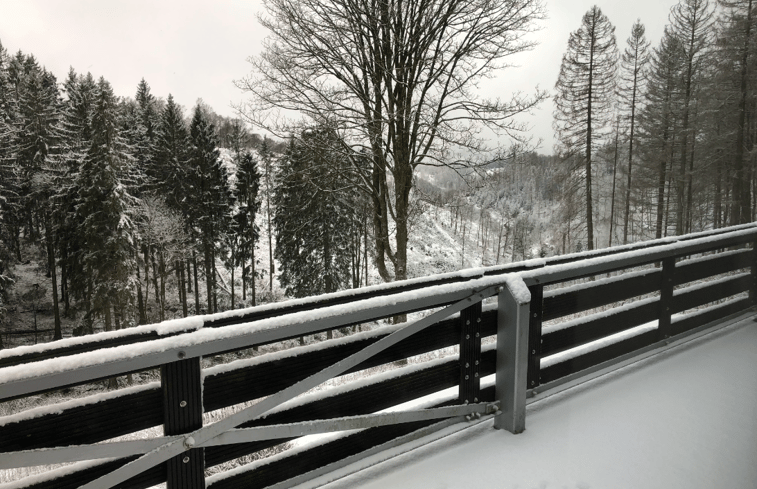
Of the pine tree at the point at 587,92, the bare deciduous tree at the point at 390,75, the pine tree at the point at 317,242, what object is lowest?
the pine tree at the point at 317,242

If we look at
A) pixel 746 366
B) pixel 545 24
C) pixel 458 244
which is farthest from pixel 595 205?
pixel 458 244

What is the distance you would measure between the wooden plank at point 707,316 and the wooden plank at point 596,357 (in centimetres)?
48

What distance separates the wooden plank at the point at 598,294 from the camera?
316 centimetres

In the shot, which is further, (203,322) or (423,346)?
(423,346)

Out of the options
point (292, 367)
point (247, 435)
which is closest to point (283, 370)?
point (292, 367)

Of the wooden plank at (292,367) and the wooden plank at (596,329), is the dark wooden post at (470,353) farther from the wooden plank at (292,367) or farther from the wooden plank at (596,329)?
the wooden plank at (596,329)

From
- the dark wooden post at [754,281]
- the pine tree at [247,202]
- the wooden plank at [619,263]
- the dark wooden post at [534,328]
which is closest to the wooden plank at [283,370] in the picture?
the dark wooden post at [534,328]

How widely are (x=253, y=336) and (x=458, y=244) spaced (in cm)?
7694

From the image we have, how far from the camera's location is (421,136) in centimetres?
999

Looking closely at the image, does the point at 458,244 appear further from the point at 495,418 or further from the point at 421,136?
the point at 495,418

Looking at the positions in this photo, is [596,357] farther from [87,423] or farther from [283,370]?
[87,423]

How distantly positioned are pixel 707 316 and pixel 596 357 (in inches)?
81.4

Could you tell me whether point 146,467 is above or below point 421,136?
below

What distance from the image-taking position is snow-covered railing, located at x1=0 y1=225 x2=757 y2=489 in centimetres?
165
